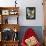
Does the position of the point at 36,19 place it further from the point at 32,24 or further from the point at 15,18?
the point at 15,18

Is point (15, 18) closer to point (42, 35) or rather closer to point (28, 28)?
point (28, 28)

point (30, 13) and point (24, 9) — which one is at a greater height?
point (24, 9)

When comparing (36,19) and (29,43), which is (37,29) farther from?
(29,43)

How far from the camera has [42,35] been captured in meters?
5.90

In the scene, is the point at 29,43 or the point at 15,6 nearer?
the point at 29,43

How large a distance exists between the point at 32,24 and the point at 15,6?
918mm

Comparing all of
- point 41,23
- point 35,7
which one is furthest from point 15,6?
point 41,23

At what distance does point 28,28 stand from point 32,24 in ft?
0.70

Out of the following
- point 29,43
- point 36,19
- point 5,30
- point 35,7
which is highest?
point 35,7

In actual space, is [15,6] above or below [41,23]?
above

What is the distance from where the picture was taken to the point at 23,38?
18.5 feet

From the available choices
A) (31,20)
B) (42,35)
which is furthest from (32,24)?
(42,35)

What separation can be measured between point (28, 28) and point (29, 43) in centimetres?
68

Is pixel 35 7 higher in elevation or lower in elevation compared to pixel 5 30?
higher
